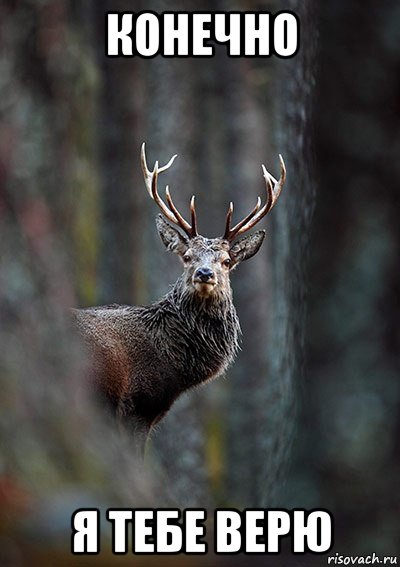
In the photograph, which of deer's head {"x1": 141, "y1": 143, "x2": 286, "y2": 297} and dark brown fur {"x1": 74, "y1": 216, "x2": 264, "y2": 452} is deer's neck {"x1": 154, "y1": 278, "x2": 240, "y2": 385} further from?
deer's head {"x1": 141, "y1": 143, "x2": 286, "y2": 297}

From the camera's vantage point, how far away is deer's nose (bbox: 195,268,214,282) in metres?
9.20

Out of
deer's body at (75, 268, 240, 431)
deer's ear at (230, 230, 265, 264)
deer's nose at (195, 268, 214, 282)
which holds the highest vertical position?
deer's ear at (230, 230, 265, 264)

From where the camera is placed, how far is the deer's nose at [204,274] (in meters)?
9.20

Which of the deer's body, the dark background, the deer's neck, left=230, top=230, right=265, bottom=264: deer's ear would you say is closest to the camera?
the dark background

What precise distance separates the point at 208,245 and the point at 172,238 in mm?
358

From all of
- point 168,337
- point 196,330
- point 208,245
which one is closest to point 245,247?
point 208,245

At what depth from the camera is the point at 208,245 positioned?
9406mm

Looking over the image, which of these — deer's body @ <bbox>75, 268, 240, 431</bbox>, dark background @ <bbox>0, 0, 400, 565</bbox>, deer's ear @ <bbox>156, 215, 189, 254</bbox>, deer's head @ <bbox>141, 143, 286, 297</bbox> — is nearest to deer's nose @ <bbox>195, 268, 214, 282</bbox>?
deer's head @ <bbox>141, 143, 286, 297</bbox>

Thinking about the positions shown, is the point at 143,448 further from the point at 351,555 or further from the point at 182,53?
the point at 351,555

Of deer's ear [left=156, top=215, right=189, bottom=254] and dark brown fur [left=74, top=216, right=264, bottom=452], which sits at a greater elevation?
deer's ear [left=156, top=215, right=189, bottom=254]

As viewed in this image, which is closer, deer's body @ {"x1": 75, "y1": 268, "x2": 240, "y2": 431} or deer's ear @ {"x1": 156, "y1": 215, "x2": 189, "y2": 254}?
deer's body @ {"x1": 75, "y1": 268, "x2": 240, "y2": 431}

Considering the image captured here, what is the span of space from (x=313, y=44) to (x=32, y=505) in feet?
4.68

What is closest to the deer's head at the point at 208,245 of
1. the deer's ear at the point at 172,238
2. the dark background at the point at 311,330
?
the deer's ear at the point at 172,238

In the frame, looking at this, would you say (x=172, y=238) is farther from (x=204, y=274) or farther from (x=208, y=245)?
(x=204, y=274)
